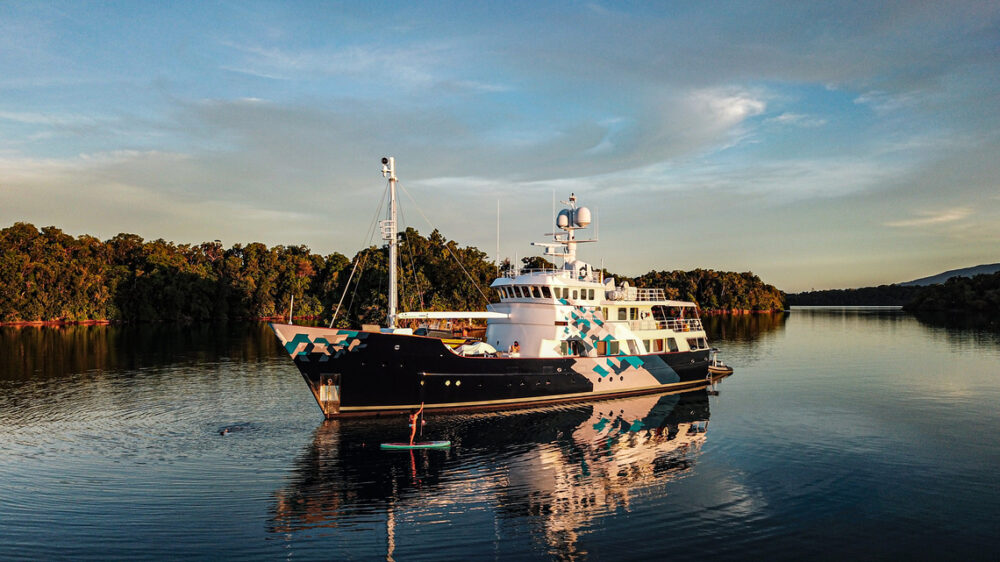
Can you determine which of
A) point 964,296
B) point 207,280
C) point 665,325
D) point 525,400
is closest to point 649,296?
point 665,325

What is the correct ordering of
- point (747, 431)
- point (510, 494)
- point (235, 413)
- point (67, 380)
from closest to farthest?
point (510, 494)
point (747, 431)
point (235, 413)
point (67, 380)

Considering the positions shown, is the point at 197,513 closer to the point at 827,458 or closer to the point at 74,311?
the point at 827,458

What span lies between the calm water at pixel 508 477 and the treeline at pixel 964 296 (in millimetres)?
121460

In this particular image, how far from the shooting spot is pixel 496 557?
13.6m

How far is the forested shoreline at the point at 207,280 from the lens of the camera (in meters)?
92.9

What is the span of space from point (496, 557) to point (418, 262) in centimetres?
8823

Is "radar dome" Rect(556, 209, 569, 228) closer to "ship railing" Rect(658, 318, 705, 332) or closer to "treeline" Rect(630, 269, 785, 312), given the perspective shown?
"ship railing" Rect(658, 318, 705, 332)

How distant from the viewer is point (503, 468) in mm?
20172

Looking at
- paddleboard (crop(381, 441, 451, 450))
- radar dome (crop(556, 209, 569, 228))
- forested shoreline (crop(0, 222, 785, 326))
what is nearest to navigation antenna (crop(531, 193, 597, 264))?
radar dome (crop(556, 209, 569, 228))

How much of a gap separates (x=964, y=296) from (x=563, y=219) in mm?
147496

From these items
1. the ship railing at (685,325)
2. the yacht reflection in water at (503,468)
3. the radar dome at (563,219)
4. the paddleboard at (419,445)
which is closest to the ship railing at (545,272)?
the radar dome at (563,219)

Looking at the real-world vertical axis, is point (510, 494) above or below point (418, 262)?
below

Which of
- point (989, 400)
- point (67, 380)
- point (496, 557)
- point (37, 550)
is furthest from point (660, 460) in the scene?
point (67, 380)

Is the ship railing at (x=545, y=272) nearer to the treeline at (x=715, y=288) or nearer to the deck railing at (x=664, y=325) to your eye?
the deck railing at (x=664, y=325)
